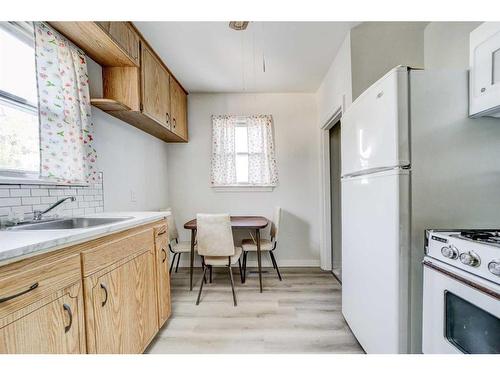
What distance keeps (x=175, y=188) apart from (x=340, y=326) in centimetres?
258

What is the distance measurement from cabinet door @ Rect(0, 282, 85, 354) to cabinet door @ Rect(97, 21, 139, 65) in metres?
1.52

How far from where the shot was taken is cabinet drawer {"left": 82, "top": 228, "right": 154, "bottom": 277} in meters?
0.96

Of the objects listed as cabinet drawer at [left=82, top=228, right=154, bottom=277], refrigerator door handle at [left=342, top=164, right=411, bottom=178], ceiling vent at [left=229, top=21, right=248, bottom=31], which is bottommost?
cabinet drawer at [left=82, top=228, right=154, bottom=277]

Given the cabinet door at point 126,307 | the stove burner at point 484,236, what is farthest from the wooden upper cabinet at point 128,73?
the stove burner at point 484,236

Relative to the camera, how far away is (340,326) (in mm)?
1747

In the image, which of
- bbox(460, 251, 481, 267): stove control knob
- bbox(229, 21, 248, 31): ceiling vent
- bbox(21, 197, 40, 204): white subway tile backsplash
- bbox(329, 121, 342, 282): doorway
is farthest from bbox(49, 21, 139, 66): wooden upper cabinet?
bbox(329, 121, 342, 282): doorway

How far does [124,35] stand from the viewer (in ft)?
5.25

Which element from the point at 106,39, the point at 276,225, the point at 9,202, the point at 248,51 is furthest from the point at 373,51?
the point at 9,202

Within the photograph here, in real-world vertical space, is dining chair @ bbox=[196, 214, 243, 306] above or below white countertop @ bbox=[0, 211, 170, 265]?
below

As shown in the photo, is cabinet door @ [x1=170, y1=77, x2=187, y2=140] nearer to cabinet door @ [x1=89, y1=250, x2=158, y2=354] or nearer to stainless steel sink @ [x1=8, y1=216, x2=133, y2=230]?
stainless steel sink @ [x1=8, y1=216, x2=133, y2=230]

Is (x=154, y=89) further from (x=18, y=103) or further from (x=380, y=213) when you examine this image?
(x=380, y=213)

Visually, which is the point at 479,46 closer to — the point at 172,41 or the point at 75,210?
the point at 172,41

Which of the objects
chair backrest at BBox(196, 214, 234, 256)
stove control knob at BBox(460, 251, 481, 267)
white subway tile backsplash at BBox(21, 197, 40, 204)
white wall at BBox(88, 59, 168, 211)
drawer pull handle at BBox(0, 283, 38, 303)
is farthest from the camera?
chair backrest at BBox(196, 214, 234, 256)

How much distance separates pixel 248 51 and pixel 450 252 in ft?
7.19
